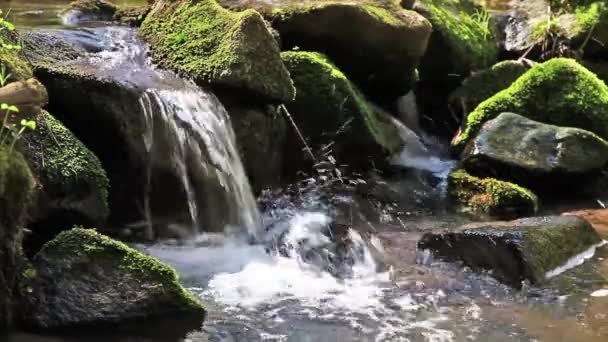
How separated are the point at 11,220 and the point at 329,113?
406cm

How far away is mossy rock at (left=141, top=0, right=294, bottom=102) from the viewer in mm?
5836

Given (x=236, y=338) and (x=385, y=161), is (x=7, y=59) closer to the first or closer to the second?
(x=236, y=338)

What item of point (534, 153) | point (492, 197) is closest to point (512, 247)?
point (492, 197)

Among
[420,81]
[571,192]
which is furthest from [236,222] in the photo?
[420,81]

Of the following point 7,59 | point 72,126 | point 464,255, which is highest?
point 7,59

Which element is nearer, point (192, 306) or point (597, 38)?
point (192, 306)

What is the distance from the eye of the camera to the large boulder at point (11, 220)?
329 cm

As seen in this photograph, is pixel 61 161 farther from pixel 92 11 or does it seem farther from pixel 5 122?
pixel 92 11

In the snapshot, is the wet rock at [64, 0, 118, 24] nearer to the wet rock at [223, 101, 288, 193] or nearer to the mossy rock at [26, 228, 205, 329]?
the wet rock at [223, 101, 288, 193]

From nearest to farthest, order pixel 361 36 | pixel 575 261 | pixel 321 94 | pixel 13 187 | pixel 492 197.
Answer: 1. pixel 13 187
2. pixel 575 261
3. pixel 492 197
4. pixel 321 94
5. pixel 361 36

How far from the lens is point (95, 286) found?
358cm

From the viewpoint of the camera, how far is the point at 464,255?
16.5 feet

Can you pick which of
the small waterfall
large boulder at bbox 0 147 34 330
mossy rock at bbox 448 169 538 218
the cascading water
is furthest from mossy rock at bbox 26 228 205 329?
mossy rock at bbox 448 169 538 218

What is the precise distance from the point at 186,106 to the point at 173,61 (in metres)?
0.78
